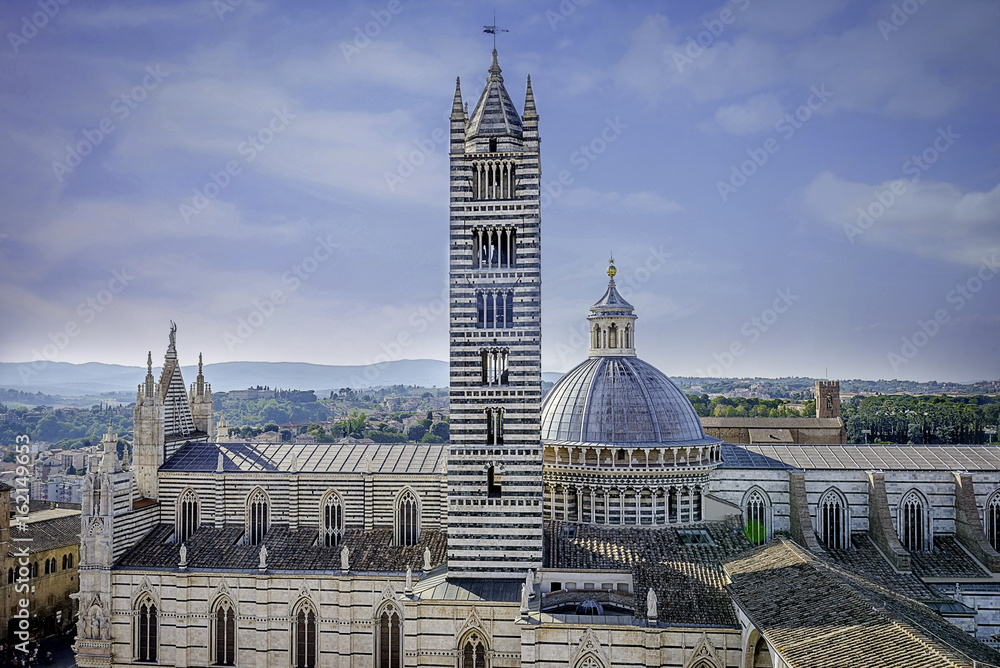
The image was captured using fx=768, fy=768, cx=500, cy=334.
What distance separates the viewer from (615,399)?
119 feet

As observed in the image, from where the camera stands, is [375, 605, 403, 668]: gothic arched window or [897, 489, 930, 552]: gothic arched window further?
[897, 489, 930, 552]: gothic arched window

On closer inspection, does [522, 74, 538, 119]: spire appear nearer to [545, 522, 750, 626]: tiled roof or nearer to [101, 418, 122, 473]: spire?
[545, 522, 750, 626]: tiled roof

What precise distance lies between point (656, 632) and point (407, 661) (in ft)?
31.1

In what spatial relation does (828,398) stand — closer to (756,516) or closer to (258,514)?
(756,516)

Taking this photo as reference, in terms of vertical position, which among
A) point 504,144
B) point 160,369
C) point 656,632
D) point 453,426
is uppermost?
point 504,144

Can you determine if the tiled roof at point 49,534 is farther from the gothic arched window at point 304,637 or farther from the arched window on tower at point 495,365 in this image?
the arched window on tower at point 495,365

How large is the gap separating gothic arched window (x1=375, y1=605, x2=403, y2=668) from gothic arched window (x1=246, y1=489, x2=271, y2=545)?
7768 millimetres

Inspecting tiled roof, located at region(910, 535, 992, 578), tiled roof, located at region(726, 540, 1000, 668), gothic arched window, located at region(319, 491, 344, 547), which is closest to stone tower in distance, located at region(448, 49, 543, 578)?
gothic arched window, located at region(319, 491, 344, 547)

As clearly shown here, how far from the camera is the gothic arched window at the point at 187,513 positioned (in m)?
37.3

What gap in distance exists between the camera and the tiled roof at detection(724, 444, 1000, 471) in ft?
122

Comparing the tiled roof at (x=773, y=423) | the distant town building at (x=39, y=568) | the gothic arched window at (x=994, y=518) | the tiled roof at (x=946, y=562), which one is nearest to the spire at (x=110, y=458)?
the distant town building at (x=39, y=568)

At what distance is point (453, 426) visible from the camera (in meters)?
32.1

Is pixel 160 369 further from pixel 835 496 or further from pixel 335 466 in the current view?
pixel 835 496

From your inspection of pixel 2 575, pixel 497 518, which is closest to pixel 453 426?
pixel 497 518
